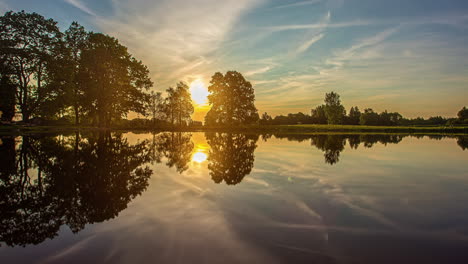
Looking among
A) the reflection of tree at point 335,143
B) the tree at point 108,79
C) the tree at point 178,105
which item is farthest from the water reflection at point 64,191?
the tree at point 178,105

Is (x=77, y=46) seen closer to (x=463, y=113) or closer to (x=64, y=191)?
(x=64, y=191)

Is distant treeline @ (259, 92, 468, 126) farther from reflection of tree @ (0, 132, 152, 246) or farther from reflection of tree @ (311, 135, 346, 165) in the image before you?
reflection of tree @ (0, 132, 152, 246)

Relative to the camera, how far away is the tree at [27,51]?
31609mm

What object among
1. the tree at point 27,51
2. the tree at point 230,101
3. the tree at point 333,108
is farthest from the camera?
the tree at point 333,108

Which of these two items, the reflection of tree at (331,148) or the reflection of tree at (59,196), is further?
the reflection of tree at (331,148)

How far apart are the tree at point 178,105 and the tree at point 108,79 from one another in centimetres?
2875

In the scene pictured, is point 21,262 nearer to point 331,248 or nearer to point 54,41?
point 331,248

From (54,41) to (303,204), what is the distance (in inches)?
1710

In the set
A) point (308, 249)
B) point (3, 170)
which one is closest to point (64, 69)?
point (3, 170)

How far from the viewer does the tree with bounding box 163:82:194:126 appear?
251 ft

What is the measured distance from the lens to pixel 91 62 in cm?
4034

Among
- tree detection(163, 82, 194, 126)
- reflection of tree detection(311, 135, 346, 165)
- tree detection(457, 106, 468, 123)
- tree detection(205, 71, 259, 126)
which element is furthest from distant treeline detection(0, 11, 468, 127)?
tree detection(457, 106, 468, 123)

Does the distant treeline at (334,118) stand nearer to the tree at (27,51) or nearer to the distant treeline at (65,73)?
the distant treeline at (65,73)

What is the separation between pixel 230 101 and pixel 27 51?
39.5 metres
